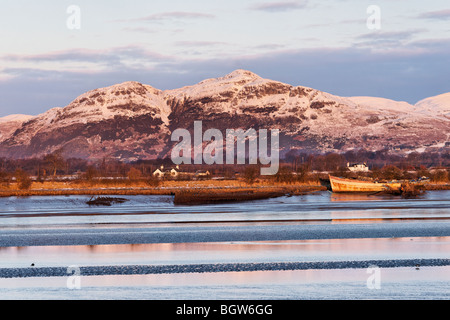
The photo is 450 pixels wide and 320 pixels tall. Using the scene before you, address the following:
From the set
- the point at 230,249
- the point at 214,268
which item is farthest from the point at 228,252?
the point at 214,268

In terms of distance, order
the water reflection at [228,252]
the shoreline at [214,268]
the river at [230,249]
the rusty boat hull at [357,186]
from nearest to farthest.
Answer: the river at [230,249]
the shoreline at [214,268]
the water reflection at [228,252]
the rusty boat hull at [357,186]

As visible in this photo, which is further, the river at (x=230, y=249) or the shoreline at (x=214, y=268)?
the shoreline at (x=214, y=268)

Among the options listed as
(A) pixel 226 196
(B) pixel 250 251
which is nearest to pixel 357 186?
(A) pixel 226 196

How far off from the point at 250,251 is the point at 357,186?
7509cm

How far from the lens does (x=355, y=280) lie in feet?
76.9

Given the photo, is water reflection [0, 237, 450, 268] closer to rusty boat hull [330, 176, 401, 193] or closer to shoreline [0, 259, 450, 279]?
shoreline [0, 259, 450, 279]

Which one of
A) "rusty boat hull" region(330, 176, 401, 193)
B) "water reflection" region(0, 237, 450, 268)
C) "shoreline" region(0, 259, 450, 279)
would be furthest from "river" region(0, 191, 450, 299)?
"rusty boat hull" region(330, 176, 401, 193)

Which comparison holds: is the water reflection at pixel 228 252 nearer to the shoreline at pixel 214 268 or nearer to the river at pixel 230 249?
the river at pixel 230 249

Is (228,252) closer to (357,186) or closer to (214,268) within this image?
(214,268)

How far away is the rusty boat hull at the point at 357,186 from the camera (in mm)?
100625

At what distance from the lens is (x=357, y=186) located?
4065 inches

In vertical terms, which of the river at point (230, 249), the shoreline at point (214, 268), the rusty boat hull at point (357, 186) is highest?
the shoreline at point (214, 268)

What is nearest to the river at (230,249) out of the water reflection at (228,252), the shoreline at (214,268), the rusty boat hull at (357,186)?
the water reflection at (228,252)

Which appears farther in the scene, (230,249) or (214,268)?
(230,249)
